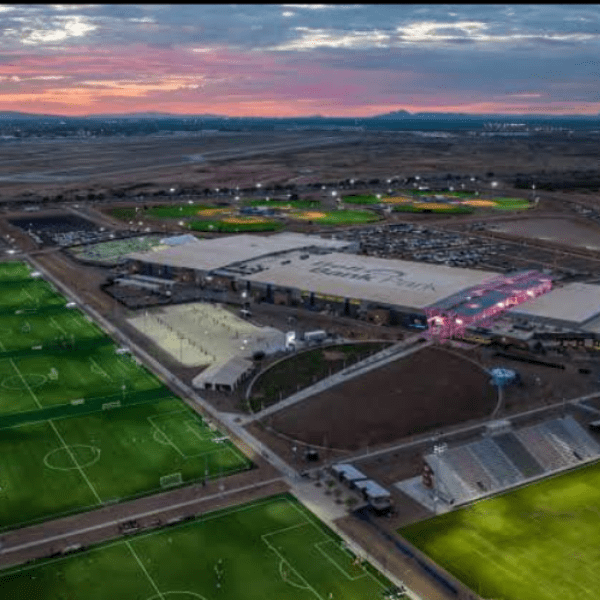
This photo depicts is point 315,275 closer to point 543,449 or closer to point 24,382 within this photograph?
point 24,382

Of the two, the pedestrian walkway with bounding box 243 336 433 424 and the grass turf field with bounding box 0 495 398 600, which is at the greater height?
the pedestrian walkway with bounding box 243 336 433 424

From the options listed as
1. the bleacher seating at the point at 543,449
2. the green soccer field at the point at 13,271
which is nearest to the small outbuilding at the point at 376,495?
the bleacher seating at the point at 543,449

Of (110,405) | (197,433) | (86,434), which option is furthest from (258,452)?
(110,405)

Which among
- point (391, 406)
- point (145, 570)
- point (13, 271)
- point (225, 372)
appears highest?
point (13, 271)

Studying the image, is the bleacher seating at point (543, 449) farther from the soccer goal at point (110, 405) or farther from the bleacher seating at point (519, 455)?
the soccer goal at point (110, 405)

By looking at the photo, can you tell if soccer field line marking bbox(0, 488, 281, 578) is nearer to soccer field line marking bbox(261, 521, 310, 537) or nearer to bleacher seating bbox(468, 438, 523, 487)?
soccer field line marking bbox(261, 521, 310, 537)

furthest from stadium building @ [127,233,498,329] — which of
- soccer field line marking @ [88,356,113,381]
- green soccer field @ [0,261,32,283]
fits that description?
soccer field line marking @ [88,356,113,381]
